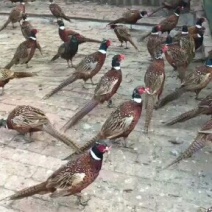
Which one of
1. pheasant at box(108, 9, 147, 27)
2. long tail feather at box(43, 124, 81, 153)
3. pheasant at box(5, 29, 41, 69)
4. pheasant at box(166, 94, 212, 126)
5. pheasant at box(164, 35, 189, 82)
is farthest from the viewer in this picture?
pheasant at box(108, 9, 147, 27)

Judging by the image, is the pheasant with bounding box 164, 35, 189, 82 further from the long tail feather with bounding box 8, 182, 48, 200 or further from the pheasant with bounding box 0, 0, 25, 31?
the pheasant with bounding box 0, 0, 25, 31

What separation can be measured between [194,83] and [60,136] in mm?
2198

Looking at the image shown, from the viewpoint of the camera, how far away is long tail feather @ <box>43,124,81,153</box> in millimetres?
5105

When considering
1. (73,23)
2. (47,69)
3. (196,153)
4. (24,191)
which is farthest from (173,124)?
(73,23)

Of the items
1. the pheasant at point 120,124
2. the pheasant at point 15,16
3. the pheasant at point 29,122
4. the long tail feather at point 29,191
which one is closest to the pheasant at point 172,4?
the pheasant at point 15,16

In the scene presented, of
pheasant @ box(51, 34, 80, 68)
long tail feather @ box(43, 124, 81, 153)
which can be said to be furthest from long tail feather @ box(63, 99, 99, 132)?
pheasant @ box(51, 34, 80, 68)

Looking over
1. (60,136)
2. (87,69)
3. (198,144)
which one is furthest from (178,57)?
(60,136)

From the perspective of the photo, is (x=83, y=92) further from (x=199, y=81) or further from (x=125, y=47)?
(x=125, y=47)

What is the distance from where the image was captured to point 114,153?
17.2ft

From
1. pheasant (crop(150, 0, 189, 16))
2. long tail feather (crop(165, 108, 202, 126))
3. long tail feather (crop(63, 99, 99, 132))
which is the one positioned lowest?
long tail feather (crop(63, 99, 99, 132))

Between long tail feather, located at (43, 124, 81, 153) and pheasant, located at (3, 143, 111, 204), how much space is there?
761 millimetres

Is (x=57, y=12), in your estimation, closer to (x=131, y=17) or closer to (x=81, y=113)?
(x=131, y=17)

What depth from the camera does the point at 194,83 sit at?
20.4 ft

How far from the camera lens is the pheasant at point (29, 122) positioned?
5.34m
